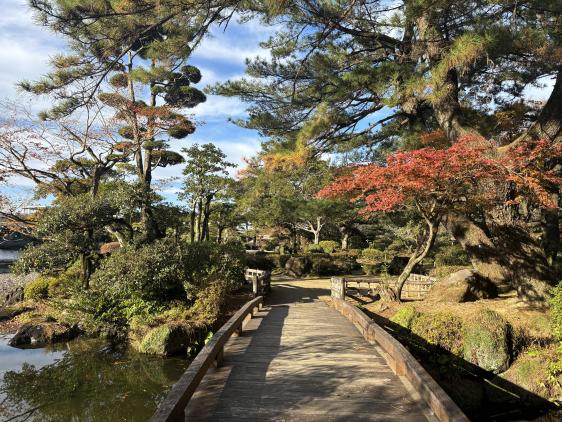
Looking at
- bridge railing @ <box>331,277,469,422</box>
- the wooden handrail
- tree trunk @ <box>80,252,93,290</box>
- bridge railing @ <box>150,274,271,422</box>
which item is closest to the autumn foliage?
bridge railing @ <box>331,277,469,422</box>

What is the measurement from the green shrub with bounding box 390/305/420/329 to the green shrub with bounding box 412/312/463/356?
90mm

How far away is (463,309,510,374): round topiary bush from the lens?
7.11 meters

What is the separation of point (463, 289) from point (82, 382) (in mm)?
8534

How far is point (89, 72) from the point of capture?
6.45 m

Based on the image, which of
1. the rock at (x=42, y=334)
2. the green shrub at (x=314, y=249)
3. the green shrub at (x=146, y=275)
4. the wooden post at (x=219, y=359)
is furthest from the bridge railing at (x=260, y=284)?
the green shrub at (x=314, y=249)

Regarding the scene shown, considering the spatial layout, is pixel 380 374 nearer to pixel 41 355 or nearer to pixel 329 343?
pixel 329 343

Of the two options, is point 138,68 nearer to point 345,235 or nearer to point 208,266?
point 208,266

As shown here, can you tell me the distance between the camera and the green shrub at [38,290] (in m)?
15.0

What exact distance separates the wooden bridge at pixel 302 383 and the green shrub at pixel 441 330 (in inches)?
Result: 69.3

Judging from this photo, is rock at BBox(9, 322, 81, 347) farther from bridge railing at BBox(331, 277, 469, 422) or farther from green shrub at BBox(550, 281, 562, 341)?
green shrub at BBox(550, 281, 562, 341)

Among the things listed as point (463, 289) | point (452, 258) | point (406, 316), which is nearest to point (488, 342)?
point (406, 316)

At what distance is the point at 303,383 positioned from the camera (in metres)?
4.54

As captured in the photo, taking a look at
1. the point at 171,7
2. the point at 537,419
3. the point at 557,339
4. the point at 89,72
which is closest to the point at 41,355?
the point at 89,72

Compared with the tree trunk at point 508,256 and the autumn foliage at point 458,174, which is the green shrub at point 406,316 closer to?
the autumn foliage at point 458,174
